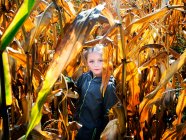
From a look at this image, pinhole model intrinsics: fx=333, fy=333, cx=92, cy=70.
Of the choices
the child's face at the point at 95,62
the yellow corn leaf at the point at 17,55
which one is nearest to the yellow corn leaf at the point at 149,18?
the yellow corn leaf at the point at 17,55

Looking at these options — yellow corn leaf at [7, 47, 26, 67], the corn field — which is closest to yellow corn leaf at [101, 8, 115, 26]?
the corn field

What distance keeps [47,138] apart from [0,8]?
0.54m

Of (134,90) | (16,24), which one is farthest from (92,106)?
(16,24)

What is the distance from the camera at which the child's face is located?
1.35 m

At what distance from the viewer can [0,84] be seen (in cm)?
59

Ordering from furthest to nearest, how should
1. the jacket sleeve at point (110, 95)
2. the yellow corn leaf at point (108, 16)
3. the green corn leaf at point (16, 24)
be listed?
the jacket sleeve at point (110, 95) < the yellow corn leaf at point (108, 16) < the green corn leaf at point (16, 24)

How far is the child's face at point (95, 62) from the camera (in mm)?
1352

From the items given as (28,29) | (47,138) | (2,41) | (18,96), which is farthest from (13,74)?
(2,41)

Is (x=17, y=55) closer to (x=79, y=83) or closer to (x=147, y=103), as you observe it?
(x=147, y=103)

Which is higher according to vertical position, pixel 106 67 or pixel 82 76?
pixel 106 67

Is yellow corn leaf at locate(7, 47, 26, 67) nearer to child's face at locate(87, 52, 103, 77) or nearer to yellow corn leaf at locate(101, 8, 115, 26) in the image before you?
yellow corn leaf at locate(101, 8, 115, 26)

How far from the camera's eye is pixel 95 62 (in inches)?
53.7

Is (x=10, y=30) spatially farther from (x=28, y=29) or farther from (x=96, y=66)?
(x=96, y=66)

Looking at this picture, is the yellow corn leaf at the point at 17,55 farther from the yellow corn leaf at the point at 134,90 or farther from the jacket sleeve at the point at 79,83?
the jacket sleeve at the point at 79,83
